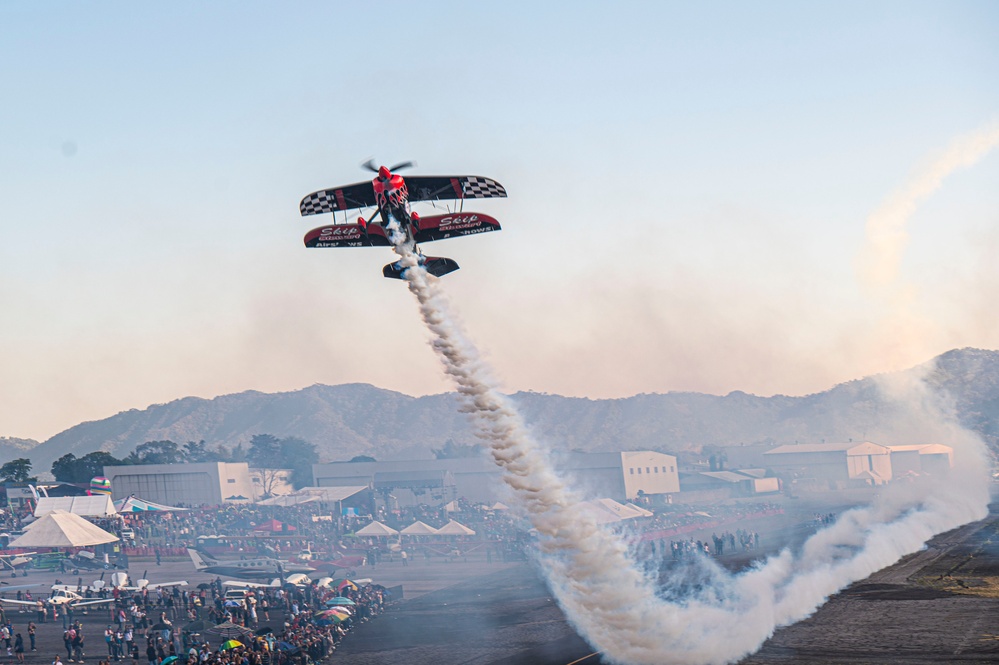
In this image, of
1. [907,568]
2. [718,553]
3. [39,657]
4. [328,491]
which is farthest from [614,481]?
[39,657]

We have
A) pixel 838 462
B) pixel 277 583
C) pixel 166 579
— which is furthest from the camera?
pixel 838 462

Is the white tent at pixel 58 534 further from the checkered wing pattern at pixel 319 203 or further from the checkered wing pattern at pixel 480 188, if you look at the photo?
the checkered wing pattern at pixel 480 188

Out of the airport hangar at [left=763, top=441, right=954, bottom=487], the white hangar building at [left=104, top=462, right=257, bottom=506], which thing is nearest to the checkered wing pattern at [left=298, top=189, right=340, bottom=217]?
the white hangar building at [left=104, top=462, right=257, bottom=506]

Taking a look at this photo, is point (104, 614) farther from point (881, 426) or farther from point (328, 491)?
point (881, 426)

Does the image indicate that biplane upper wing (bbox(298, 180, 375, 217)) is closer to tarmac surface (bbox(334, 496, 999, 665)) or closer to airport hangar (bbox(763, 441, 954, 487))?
tarmac surface (bbox(334, 496, 999, 665))

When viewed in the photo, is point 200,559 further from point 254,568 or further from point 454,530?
point 454,530

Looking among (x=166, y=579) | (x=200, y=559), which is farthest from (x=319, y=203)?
(x=200, y=559)
